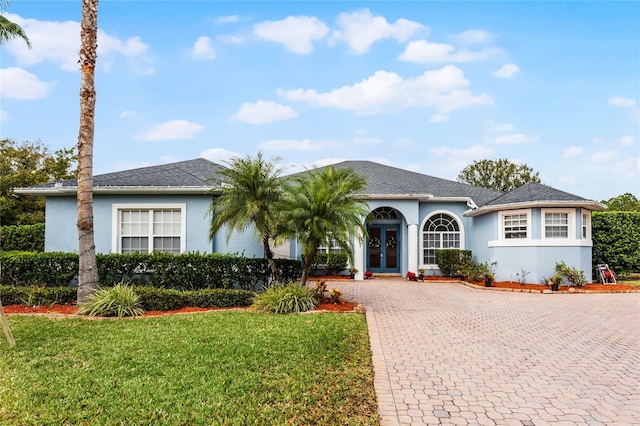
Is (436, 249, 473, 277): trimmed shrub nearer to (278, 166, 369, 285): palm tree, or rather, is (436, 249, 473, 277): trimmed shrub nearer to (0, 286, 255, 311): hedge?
(278, 166, 369, 285): palm tree

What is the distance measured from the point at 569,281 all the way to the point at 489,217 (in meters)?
3.92

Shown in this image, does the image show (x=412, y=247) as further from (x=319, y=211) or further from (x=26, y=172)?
(x=26, y=172)

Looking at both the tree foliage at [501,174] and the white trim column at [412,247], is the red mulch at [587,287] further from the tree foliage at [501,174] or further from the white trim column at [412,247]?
the tree foliage at [501,174]

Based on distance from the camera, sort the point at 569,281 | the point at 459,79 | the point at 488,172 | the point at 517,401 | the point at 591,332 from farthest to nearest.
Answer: the point at 488,172
the point at 459,79
the point at 569,281
the point at 591,332
the point at 517,401

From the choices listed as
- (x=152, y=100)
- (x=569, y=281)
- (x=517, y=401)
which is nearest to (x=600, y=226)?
(x=569, y=281)

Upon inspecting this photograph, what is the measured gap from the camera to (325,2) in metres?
13.1

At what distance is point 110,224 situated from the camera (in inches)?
498

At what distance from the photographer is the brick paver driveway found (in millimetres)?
4285

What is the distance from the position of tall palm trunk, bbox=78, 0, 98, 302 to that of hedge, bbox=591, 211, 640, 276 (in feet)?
64.7

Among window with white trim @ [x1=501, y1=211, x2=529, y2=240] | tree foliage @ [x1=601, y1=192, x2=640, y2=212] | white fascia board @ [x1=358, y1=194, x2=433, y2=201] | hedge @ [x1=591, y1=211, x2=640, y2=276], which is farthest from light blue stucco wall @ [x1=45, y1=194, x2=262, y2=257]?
tree foliage @ [x1=601, y1=192, x2=640, y2=212]

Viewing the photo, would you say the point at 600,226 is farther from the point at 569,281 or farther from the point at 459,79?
the point at 459,79

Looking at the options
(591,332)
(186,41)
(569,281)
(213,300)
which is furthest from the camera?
(569,281)

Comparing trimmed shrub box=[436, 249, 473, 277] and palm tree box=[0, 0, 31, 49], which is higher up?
palm tree box=[0, 0, 31, 49]

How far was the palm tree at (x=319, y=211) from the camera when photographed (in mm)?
9609
